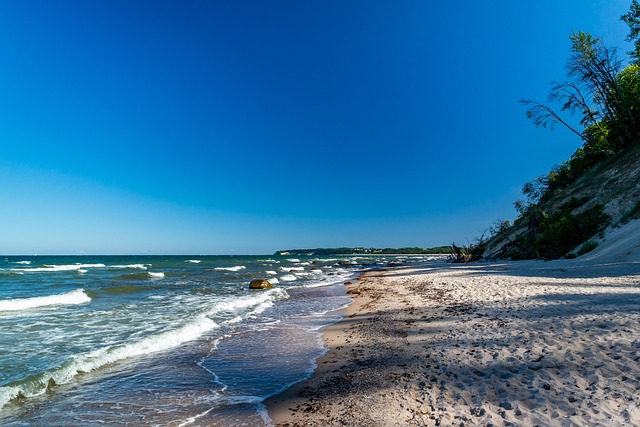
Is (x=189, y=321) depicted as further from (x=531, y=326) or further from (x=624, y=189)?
(x=624, y=189)

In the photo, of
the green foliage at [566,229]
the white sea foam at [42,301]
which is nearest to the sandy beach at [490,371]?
the white sea foam at [42,301]

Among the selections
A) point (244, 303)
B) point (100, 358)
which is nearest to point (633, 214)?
point (244, 303)

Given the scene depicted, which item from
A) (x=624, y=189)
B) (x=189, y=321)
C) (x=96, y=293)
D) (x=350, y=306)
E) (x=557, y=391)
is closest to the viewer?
(x=557, y=391)

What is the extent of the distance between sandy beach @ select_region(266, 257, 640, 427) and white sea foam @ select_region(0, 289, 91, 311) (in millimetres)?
15618

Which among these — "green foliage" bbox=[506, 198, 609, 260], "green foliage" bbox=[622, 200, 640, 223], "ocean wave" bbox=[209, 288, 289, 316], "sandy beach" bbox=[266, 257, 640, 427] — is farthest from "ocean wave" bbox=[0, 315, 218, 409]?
"green foliage" bbox=[506, 198, 609, 260]

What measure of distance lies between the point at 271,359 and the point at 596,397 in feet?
19.7

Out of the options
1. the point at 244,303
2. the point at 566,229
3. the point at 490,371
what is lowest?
the point at 244,303

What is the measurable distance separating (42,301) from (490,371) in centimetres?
2083

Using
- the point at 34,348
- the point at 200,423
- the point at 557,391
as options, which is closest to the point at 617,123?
the point at 557,391

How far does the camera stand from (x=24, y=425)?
16.3ft

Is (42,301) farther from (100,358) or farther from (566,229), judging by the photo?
(566,229)

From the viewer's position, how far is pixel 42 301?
1712 cm

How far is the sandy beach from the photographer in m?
4.14

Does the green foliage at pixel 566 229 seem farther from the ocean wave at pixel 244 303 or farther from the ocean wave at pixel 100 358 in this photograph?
the ocean wave at pixel 100 358
